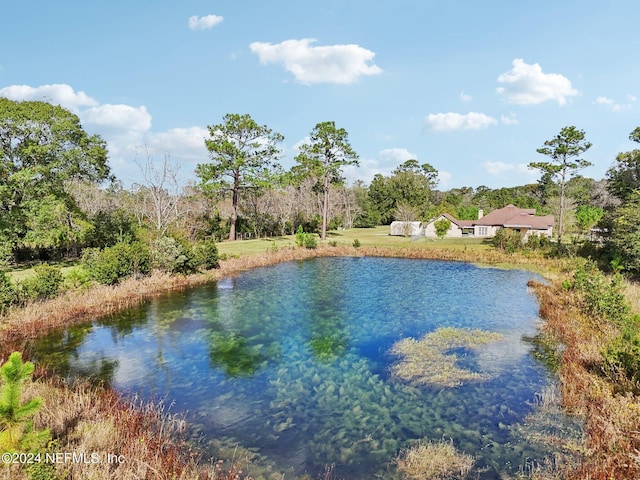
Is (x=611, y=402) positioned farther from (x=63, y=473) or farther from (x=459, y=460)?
(x=63, y=473)

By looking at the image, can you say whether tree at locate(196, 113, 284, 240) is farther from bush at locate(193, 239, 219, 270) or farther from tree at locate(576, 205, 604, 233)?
tree at locate(576, 205, 604, 233)

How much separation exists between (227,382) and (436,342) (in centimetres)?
824

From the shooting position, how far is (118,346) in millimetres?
14438

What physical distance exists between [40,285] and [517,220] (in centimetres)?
5962

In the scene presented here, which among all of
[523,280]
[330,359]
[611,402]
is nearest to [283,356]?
[330,359]

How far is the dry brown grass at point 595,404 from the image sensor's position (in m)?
6.55

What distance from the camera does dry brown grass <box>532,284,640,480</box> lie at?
655cm

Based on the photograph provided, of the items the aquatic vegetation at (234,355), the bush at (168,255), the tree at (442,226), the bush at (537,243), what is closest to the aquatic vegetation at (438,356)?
the aquatic vegetation at (234,355)

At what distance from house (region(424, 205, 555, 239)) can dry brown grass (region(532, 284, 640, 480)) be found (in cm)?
4394

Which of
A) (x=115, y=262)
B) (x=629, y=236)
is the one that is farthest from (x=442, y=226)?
(x=115, y=262)

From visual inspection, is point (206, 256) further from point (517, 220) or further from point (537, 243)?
point (517, 220)

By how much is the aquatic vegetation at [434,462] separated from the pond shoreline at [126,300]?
136 inches

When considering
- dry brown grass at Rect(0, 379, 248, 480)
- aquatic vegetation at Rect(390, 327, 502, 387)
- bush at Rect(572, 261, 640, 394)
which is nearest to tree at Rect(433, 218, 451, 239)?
bush at Rect(572, 261, 640, 394)

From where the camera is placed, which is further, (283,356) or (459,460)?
(283,356)
